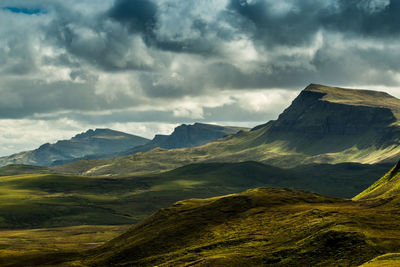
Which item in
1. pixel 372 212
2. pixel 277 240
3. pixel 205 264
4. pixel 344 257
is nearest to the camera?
pixel 344 257

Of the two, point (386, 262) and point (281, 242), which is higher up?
point (386, 262)

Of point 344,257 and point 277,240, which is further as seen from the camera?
point 277,240

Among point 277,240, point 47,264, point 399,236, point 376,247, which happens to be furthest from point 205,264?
point 47,264

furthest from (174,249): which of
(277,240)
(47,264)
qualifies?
(47,264)

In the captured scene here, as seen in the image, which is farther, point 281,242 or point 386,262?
point 281,242

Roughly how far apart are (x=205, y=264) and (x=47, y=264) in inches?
3556

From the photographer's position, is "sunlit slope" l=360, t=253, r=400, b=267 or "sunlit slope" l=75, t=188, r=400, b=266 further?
"sunlit slope" l=75, t=188, r=400, b=266

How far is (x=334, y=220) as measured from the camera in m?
157

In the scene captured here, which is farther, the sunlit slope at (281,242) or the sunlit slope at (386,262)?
the sunlit slope at (281,242)

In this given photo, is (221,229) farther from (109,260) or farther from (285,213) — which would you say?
(109,260)

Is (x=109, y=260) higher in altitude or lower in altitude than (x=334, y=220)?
lower

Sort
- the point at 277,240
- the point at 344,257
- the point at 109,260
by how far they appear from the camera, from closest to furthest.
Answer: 1. the point at 344,257
2. the point at 277,240
3. the point at 109,260

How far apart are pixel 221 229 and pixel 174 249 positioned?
70.8 ft

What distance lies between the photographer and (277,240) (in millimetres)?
154250
